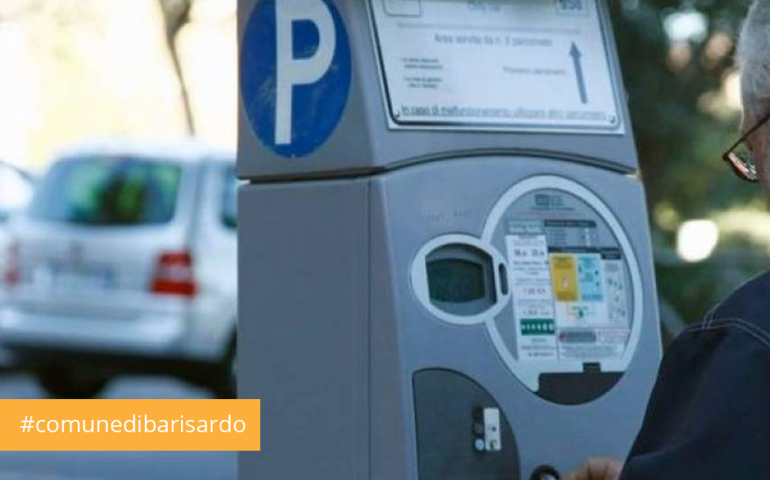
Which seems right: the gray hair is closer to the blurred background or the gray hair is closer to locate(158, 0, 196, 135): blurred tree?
the blurred background

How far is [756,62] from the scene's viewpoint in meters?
2.43

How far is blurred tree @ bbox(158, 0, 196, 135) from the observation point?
20688mm

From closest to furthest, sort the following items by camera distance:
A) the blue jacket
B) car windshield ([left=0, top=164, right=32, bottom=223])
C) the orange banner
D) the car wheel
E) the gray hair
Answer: the blue jacket
the gray hair
the orange banner
the car wheel
car windshield ([left=0, top=164, right=32, bottom=223])

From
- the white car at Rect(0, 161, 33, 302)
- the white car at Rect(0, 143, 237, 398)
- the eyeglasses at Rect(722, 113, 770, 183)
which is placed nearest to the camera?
the eyeglasses at Rect(722, 113, 770, 183)

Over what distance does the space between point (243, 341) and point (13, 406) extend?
261 centimetres

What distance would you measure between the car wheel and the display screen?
35.4ft

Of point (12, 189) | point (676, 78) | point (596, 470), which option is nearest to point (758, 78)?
point (596, 470)

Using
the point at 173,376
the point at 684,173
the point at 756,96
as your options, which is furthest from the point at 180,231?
the point at 756,96

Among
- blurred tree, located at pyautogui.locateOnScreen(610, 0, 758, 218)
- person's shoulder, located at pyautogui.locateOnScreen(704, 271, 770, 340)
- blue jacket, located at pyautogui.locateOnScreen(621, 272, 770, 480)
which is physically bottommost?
blue jacket, located at pyautogui.locateOnScreen(621, 272, 770, 480)

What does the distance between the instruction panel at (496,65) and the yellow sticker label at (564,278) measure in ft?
0.74

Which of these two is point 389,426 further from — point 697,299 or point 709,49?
point 709,49

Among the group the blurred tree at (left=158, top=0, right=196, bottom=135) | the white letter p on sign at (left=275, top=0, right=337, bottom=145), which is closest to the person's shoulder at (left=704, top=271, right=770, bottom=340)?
the white letter p on sign at (left=275, top=0, right=337, bottom=145)

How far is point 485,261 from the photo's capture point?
319 cm

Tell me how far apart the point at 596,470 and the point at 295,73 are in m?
0.84
